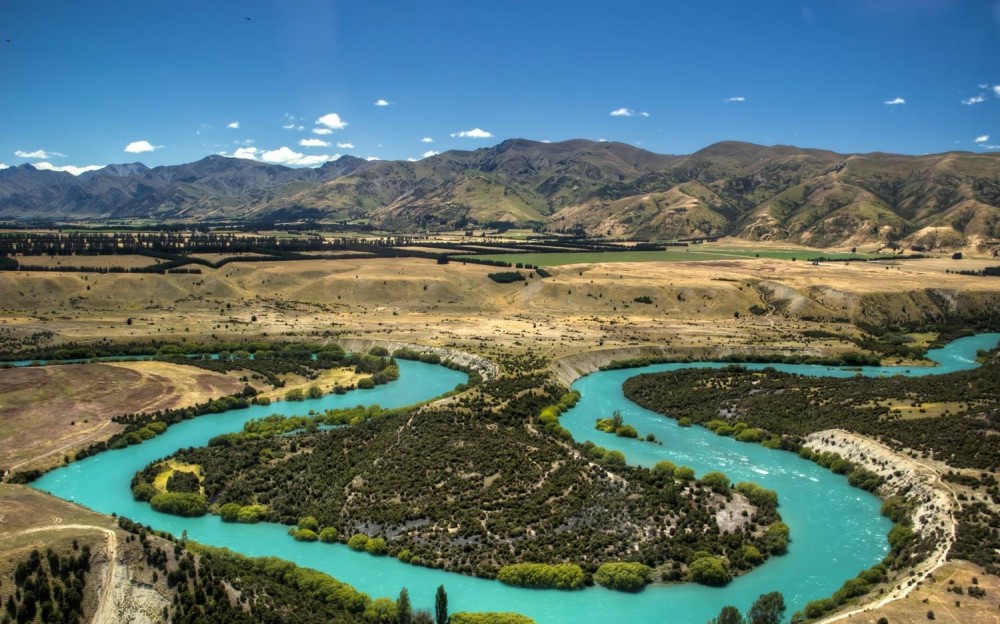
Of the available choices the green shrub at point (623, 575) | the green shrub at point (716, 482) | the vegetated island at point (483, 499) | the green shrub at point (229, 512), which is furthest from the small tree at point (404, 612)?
the green shrub at point (716, 482)

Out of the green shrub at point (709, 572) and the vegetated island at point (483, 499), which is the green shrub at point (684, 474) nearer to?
the vegetated island at point (483, 499)

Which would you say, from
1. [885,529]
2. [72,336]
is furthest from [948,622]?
[72,336]

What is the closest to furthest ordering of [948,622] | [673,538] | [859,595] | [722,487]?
[948,622] < [859,595] < [673,538] < [722,487]

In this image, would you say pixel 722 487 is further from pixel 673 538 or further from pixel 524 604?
pixel 524 604

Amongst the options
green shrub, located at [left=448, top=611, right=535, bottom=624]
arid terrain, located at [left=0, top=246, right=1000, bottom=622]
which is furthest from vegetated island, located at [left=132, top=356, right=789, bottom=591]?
arid terrain, located at [left=0, top=246, right=1000, bottom=622]

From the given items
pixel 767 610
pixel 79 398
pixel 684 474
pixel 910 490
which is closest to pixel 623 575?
pixel 767 610
